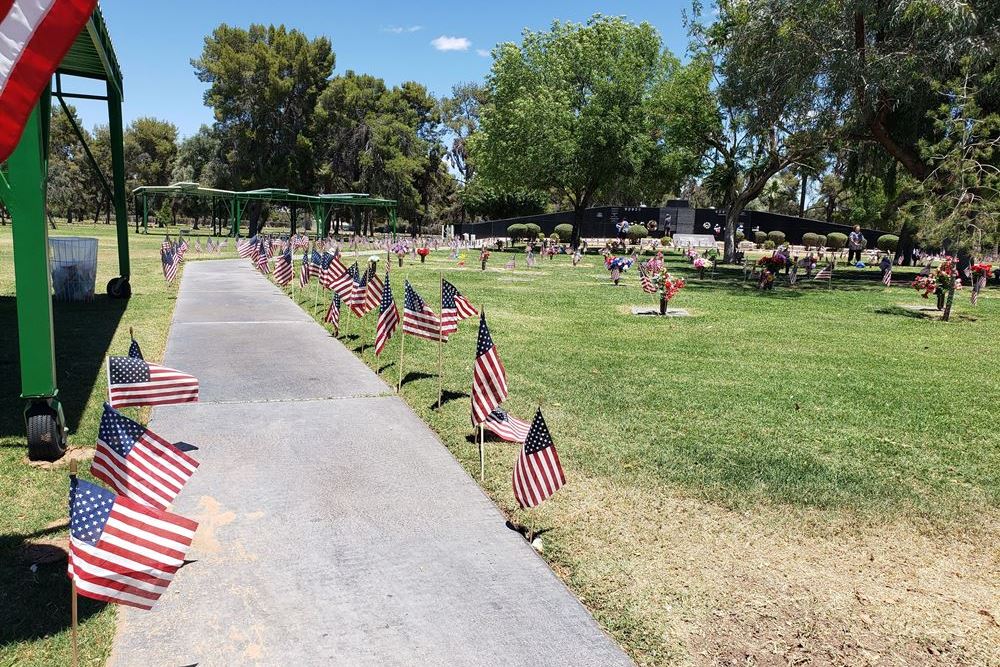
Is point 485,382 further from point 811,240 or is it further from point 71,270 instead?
point 811,240

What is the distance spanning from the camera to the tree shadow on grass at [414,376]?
8.93 meters

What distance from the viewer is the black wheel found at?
18.1 ft

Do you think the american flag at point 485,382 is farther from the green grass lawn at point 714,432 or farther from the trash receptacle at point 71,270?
the trash receptacle at point 71,270

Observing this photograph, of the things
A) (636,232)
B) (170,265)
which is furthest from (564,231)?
(170,265)

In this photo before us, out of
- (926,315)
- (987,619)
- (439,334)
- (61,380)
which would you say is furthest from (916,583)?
(926,315)

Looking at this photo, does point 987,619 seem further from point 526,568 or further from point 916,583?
point 526,568

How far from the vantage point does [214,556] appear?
13.8ft

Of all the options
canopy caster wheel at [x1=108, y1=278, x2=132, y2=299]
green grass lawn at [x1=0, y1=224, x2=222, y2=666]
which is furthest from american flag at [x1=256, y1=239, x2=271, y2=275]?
green grass lawn at [x1=0, y1=224, x2=222, y2=666]

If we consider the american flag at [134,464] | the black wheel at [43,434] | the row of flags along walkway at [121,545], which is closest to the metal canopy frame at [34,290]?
the black wheel at [43,434]

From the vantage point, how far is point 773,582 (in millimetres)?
4176

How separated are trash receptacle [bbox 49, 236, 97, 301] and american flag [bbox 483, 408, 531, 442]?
11393 millimetres

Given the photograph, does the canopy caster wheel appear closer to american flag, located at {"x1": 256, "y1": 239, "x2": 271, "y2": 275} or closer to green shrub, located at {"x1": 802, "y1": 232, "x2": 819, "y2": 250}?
american flag, located at {"x1": 256, "y1": 239, "x2": 271, "y2": 275}

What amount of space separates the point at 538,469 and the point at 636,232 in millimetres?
54037

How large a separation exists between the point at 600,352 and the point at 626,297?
8.53m
